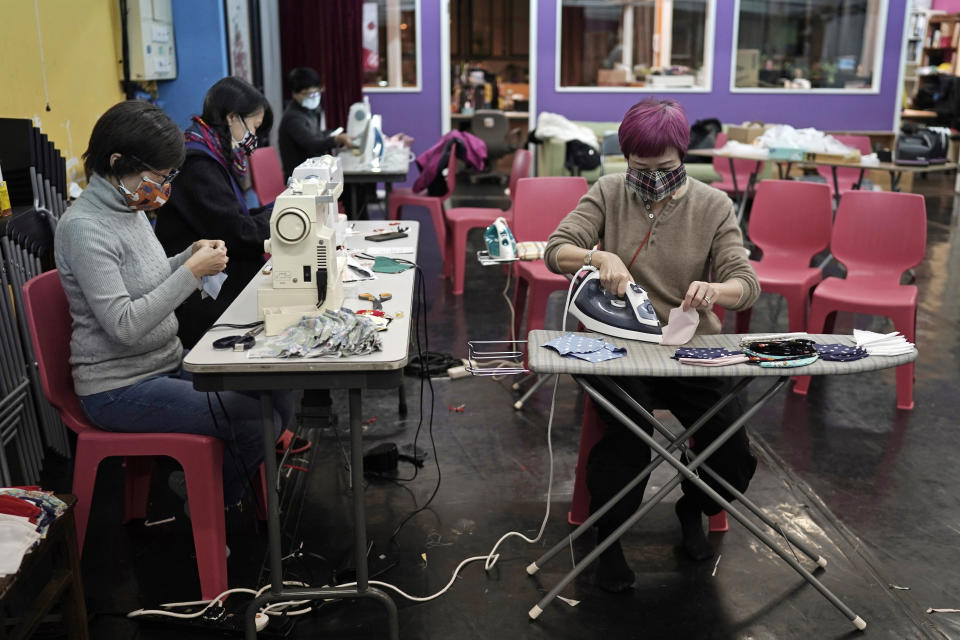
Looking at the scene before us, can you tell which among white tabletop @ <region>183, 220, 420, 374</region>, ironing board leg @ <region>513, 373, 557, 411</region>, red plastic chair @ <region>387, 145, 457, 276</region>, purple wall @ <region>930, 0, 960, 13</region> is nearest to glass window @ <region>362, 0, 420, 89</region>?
red plastic chair @ <region>387, 145, 457, 276</region>

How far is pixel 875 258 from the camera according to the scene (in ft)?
13.8

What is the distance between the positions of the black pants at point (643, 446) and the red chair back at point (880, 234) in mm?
2076

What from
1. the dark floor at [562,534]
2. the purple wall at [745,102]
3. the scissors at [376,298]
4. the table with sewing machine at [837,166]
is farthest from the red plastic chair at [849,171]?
the scissors at [376,298]

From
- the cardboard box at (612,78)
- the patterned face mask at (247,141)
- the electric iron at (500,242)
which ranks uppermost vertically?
the cardboard box at (612,78)

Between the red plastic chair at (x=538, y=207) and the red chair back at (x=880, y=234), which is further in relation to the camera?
the red plastic chair at (x=538, y=207)

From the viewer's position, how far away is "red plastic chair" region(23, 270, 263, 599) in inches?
90.7

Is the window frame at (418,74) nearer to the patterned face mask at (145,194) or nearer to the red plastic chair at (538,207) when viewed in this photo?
the red plastic chair at (538,207)

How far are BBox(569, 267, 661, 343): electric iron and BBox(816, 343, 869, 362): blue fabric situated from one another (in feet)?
1.34

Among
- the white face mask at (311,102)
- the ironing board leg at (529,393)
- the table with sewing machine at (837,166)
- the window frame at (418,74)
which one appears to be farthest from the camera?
the window frame at (418,74)

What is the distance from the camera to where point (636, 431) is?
2240 mm

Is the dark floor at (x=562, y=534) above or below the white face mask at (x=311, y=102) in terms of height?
A: below

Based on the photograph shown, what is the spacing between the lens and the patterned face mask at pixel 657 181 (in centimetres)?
246

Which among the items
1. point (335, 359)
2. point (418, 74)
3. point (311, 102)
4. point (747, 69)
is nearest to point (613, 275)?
point (335, 359)

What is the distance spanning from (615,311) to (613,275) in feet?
0.32
